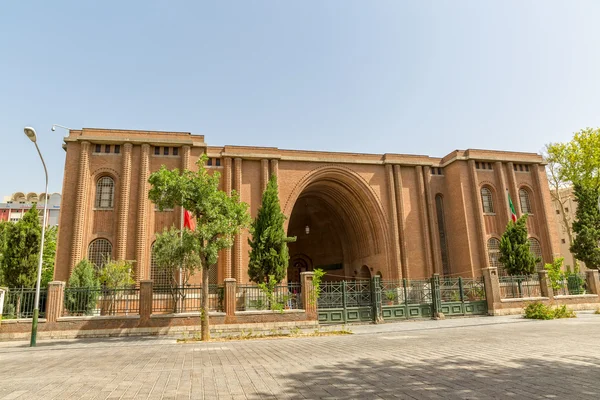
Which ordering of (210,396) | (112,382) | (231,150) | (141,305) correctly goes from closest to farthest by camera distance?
(210,396) < (112,382) < (141,305) < (231,150)

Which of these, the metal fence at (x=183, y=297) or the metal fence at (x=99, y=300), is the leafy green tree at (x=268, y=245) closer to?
the metal fence at (x=183, y=297)

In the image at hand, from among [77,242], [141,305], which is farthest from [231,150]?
[141,305]

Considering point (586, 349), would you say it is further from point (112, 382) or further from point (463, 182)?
point (463, 182)

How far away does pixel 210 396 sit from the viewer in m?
5.31

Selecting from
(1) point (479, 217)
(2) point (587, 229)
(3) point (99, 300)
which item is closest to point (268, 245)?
(3) point (99, 300)

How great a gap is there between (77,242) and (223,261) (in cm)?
904

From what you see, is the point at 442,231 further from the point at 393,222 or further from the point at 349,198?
the point at 349,198

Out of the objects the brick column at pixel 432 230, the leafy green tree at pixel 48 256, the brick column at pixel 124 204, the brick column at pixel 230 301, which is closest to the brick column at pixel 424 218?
the brick column at pixel 432 230

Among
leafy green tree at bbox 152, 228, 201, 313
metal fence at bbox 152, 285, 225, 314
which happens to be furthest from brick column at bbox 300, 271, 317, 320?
leafy green tree at bbox 152, 228, 201, 313

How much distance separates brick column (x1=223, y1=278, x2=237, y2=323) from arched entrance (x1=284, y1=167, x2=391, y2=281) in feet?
39.7

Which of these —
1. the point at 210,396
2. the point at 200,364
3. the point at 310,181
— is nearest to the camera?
the point at 210,396

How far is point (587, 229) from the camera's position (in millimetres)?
27984

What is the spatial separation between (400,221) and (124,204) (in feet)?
68.3

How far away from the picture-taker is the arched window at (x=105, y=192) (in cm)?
2489
